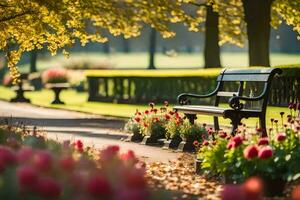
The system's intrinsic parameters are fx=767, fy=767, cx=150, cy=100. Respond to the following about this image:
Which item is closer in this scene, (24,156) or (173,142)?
(24,156)

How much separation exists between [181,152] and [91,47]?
10325 centimetres

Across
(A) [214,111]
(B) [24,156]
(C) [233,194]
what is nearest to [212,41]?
(A) [214,111]

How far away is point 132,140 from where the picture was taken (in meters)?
14.3

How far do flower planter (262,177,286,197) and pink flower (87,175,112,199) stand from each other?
3.82 m

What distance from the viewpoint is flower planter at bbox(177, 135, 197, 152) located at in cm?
1250

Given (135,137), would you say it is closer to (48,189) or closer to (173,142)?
(173,142)

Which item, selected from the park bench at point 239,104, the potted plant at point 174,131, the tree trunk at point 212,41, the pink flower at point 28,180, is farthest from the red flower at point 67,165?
the tree trunk at point 212,41

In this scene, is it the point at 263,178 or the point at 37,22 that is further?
the point at 37,22

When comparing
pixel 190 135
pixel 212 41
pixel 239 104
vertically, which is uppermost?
pixel 212 41

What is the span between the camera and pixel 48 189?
15.4ft

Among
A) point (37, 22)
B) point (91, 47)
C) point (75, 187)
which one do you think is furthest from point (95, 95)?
point (91, 47)

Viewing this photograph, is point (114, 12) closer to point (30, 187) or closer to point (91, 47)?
point (30, 187)

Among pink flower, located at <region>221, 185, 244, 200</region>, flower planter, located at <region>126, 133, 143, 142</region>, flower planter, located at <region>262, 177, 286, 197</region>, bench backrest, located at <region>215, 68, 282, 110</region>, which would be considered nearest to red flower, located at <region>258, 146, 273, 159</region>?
flower planter, located at <region>262, 177, 286, 197</region>

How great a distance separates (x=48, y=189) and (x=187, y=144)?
7.92m
